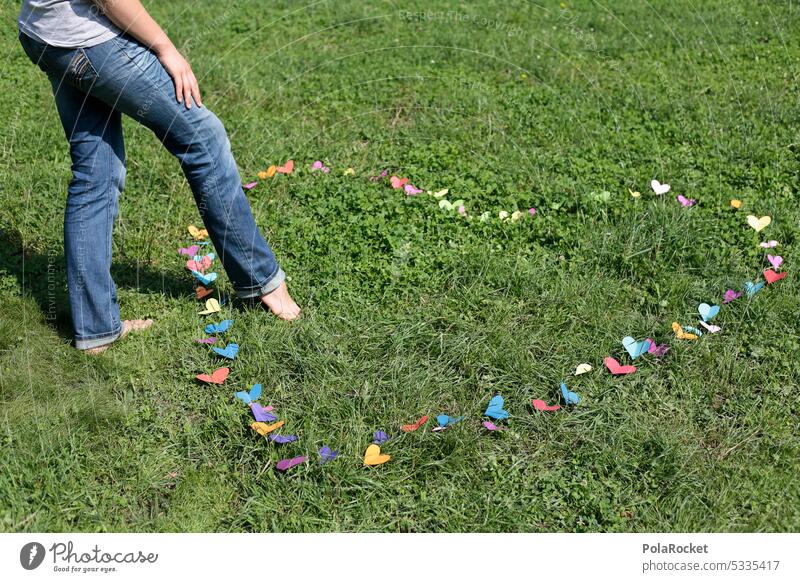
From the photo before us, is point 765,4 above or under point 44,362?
above

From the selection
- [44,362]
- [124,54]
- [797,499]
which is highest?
[124,54]

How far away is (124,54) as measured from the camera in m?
2.66

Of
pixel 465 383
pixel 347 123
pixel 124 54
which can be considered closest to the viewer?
pixel 124 54

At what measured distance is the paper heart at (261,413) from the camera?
109 inches

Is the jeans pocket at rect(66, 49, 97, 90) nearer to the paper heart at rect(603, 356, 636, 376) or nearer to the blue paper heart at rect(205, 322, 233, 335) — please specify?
the blue paper heart at rect(205, 322, 233, 335)

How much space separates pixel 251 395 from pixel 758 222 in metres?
2.30

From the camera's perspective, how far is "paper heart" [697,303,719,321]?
3.15m

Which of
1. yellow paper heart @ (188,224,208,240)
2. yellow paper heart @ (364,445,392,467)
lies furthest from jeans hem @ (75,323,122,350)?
yellow paper heart @ (364,445,392,467)

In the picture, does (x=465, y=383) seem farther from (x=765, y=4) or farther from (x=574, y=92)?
(x=765, y=4)

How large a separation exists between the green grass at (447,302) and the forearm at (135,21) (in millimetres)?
1079

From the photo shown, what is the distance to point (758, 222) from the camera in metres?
3.61

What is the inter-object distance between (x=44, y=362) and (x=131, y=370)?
333 millimetres

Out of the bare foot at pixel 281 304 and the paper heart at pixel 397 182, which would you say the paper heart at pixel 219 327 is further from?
the paper heart at pixel 397 182
